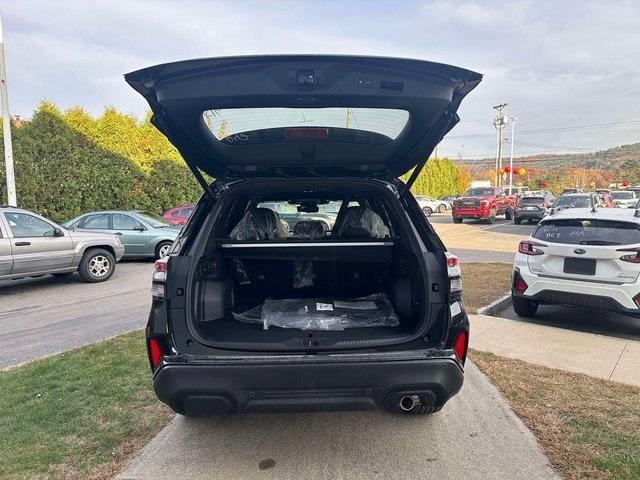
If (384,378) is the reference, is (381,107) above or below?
above

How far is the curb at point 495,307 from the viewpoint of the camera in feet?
20.2

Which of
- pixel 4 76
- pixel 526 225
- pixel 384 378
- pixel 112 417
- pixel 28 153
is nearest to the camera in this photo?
pixel 384 378

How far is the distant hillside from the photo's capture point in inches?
3386

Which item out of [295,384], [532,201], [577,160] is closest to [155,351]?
[295,384]

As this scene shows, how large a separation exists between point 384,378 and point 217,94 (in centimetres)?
Answer: 174

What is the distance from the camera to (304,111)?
267 centimetres

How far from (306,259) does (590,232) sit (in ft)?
12.5

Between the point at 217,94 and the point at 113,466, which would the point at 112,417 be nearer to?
the point at 113,466

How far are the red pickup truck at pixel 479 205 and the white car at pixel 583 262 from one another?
17824 mm

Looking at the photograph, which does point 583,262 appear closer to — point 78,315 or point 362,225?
point 362,225

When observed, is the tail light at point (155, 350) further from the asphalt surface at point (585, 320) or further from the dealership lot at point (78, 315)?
the asphalt surface at point (585, 320)

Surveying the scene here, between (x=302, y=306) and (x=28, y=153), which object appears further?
(x=28, y=153)

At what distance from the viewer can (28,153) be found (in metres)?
13.6

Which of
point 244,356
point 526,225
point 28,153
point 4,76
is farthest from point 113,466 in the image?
point 526,225
